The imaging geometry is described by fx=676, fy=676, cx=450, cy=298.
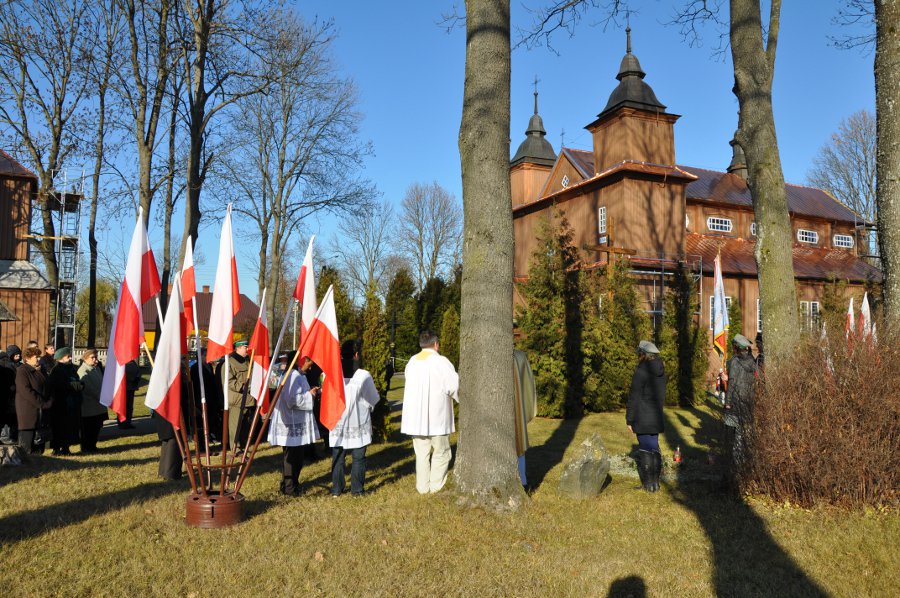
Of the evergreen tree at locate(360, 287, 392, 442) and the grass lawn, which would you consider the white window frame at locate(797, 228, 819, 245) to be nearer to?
the evergreen tree at locate(360, 287, 392, 442)

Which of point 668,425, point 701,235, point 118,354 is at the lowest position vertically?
point 668,425

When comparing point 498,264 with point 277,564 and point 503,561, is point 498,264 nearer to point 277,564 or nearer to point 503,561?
point 503,561

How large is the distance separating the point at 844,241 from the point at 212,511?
151 ft

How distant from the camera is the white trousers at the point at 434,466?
8.02m

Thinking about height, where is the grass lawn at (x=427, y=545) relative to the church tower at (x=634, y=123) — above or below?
below

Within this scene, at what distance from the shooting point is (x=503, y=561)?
5.51m

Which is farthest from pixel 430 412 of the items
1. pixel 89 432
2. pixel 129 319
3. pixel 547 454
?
pixel 89 432

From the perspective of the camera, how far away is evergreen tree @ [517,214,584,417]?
1725 cm

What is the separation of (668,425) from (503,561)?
10765 mm

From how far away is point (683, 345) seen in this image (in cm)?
2059

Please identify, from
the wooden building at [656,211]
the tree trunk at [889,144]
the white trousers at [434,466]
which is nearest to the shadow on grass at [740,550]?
the white trousers at [434,466]

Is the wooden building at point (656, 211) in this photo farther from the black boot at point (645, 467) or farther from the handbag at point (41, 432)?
the handbag at point (41, 432)

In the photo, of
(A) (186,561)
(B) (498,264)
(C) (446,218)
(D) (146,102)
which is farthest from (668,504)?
(C) (446,218)

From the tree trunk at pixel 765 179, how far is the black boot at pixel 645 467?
1.86 metres
